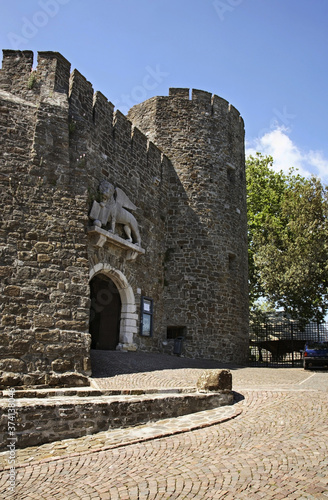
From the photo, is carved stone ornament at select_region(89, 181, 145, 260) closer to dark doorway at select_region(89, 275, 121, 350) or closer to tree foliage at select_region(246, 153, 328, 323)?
dark doorway at select_region(89, 275, 121, 350)

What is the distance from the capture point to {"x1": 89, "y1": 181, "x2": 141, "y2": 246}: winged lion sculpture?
34.9ft

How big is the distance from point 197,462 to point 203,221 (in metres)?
11.0

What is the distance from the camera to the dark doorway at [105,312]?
1232 centimetres

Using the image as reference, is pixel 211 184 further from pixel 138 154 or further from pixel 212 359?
pixel 212 359

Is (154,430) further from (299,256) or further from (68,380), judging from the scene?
(299,256)

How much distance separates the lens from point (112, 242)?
1126 centimetres

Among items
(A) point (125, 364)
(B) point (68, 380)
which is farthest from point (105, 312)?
(B) point (68, 380)

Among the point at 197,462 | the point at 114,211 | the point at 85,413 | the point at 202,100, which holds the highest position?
the point at 202,100

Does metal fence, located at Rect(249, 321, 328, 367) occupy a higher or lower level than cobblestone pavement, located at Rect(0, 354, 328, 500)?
higher

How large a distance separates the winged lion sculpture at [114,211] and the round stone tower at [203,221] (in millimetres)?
2717

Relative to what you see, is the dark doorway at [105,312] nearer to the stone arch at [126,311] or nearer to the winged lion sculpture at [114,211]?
the stone arch at [126,311]

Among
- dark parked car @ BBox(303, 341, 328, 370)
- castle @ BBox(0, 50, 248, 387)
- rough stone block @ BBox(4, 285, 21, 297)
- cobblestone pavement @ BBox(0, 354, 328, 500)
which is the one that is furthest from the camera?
dark parked car @ BBox(303, 341, 328, 370)

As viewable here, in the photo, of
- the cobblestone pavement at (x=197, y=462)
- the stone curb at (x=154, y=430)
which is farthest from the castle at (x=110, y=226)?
the cobblestone pavement at (x=197, y=462)

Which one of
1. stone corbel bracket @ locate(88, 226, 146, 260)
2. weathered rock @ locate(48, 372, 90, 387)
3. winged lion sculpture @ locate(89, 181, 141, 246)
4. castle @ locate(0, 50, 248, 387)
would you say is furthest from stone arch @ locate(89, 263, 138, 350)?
weathered rock @ locate(48, 372, 90, 387)
